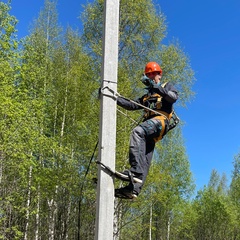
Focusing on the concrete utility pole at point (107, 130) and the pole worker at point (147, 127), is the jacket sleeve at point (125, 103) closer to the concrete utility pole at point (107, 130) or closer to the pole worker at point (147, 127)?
the pole worker at point (147, 127)

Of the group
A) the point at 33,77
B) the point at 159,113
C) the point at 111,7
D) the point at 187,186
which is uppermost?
the point at 33,77

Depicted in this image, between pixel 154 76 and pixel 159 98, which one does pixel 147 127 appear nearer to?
pixel 159 98

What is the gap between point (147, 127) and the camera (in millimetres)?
3139

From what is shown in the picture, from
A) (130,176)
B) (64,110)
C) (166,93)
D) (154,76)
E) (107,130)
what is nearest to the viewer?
(107,130)

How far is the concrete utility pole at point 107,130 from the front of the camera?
2.61 meters

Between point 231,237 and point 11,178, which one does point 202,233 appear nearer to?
point 231,237

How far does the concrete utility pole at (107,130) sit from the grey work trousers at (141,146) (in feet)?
1.07

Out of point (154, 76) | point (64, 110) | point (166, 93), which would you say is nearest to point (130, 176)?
point (166, 93)

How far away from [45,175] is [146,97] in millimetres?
11004

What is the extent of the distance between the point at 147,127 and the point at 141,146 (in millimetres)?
162

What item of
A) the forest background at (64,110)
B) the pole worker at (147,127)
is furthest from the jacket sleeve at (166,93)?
the forest background at (64,110)

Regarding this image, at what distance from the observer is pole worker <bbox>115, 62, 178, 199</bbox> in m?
3.06

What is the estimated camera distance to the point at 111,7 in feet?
9.91

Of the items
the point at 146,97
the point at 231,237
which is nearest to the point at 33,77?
the point at 146,97
